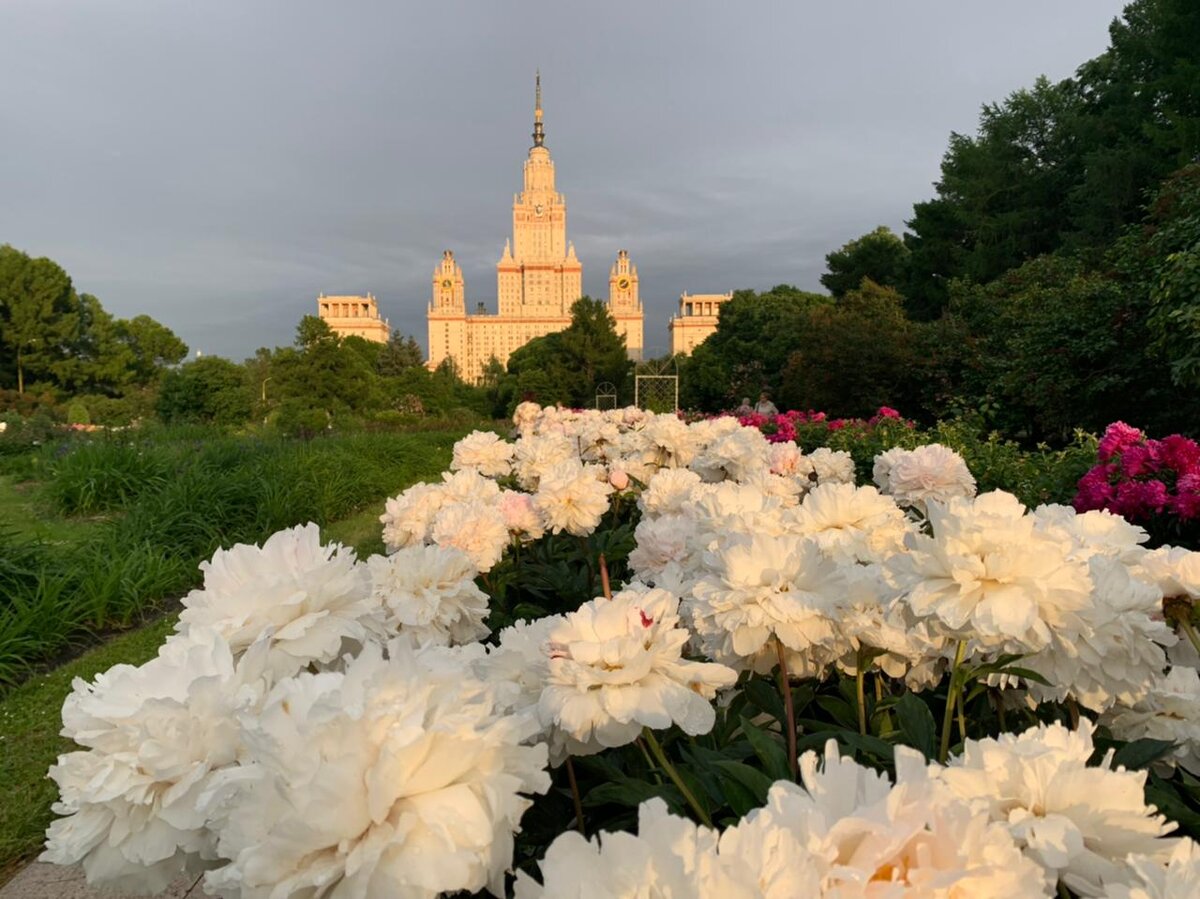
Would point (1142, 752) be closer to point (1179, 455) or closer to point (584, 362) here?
point (1179, 455)

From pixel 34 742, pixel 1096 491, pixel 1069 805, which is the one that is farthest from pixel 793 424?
pixel 1069 805

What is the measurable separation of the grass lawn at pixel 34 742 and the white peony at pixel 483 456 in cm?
195

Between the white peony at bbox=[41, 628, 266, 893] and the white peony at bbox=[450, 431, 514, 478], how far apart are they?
279cm

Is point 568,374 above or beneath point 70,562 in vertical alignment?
above

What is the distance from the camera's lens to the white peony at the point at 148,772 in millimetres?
733

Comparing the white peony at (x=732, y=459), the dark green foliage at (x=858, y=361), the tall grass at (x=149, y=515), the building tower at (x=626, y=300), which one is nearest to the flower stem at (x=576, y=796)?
the white peony at (x=732, y=459)

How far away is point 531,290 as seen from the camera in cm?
8931

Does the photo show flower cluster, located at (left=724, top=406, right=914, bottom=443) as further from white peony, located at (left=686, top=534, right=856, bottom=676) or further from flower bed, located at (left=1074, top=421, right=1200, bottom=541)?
white peony, located at (left=686, top=534, right=856, bottom=676)

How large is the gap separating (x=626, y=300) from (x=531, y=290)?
12510 millimetres

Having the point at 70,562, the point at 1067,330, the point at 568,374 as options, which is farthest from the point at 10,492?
the point at 568,374

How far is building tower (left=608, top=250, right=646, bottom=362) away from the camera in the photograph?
3415 inches

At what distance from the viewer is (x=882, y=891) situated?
1.41ft

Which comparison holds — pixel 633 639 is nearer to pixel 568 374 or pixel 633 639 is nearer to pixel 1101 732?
pixel 1101 732

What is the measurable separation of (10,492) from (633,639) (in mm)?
10733
